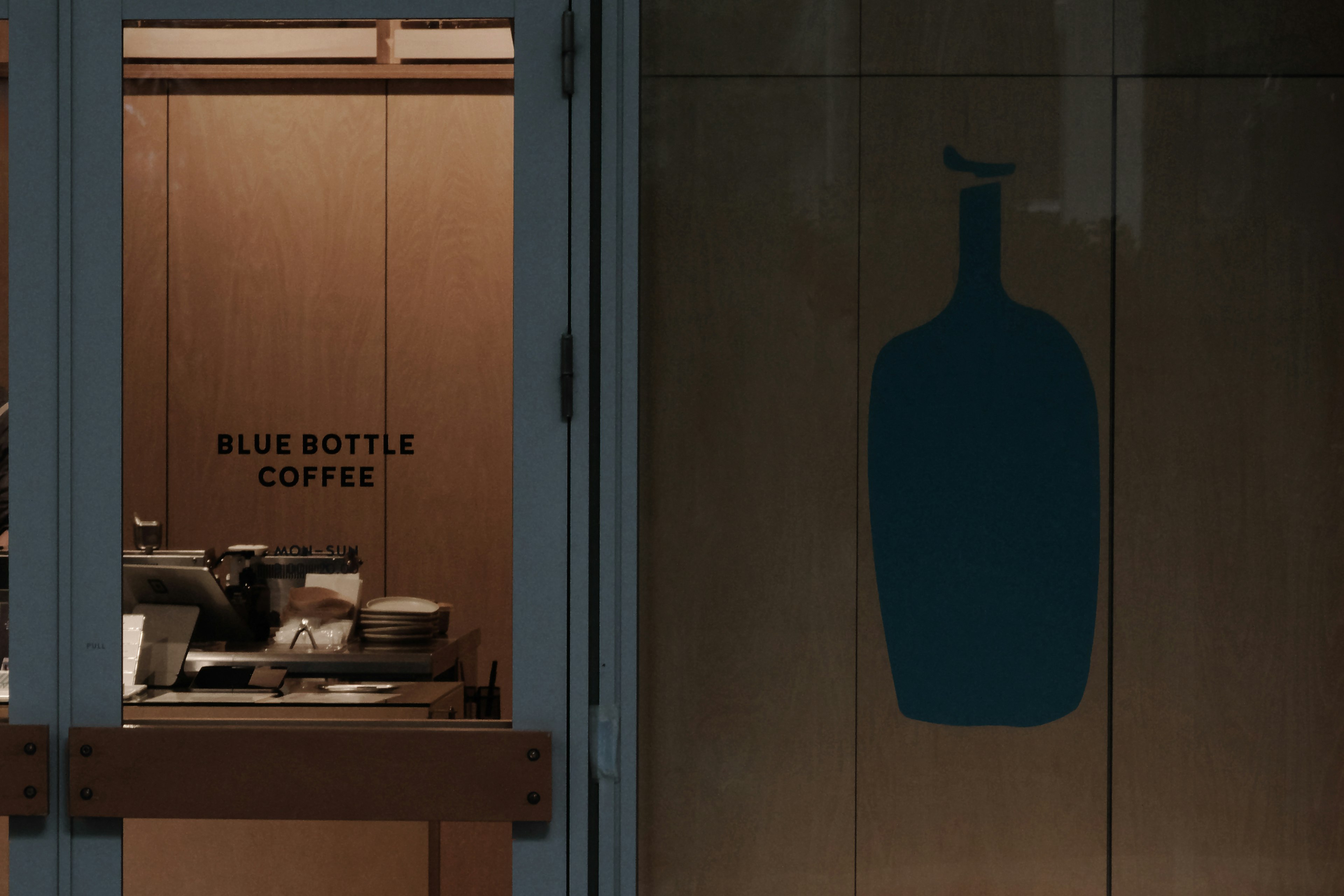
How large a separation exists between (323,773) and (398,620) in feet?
1.03

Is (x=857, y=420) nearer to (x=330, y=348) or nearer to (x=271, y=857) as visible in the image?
(x=330, y=348)

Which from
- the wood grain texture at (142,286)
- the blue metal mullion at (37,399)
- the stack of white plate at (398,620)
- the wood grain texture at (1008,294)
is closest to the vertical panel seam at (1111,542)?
the wood grain texture at (1008,294)

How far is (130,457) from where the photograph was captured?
75.6 inches

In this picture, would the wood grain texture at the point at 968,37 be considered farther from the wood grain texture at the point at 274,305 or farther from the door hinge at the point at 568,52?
the wood grain texture at the point at 274,305

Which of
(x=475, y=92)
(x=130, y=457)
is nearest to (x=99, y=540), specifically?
(x=130, y=457)

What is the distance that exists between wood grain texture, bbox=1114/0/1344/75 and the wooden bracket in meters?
2.41

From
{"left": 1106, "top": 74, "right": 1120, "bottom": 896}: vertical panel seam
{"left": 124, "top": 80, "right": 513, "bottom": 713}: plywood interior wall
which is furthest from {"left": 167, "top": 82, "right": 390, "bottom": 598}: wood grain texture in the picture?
{"left": 1106, "top": 74, "right": 1120, "bottom": 896}: vertical panel seam

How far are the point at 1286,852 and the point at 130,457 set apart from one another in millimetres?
2326

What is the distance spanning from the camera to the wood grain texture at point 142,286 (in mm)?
1920

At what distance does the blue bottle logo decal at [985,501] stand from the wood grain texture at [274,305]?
98 cm

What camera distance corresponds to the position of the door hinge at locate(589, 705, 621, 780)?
1908 millimetres

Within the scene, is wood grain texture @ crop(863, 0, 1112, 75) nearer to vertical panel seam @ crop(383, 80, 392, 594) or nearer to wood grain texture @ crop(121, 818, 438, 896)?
vertical panel seam @ crop(383, 80, 392, 594)

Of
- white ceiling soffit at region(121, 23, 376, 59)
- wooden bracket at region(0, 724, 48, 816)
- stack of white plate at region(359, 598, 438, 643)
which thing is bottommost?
wooden bracket at region(0, 724, 48, 816)

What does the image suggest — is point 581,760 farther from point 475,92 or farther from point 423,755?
point 475,92
